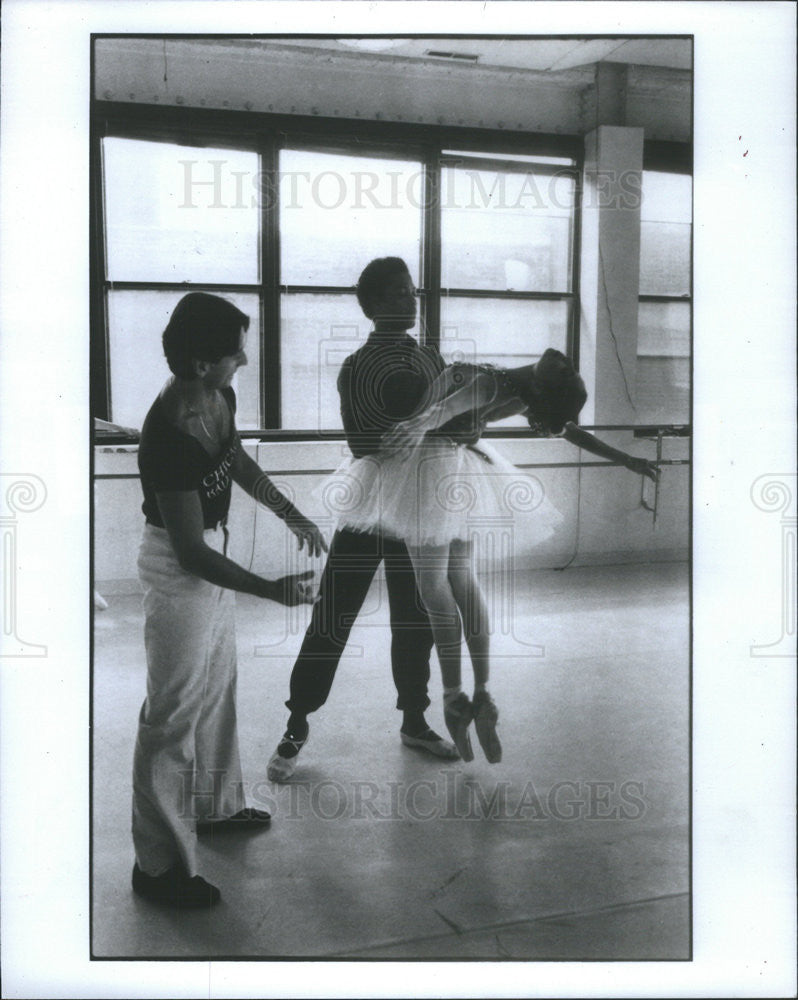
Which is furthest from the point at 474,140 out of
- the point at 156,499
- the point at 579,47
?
the point at 156,499

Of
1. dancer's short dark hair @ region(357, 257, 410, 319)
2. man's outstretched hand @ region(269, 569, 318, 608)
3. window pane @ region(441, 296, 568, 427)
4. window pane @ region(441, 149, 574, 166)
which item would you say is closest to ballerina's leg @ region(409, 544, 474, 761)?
man's outstretched hand @ region(269, 569, 318, 608)

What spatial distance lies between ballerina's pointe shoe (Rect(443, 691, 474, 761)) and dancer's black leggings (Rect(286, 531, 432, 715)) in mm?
60

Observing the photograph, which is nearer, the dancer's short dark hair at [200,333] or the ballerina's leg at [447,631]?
the dancer's short dark hair at [200,333]

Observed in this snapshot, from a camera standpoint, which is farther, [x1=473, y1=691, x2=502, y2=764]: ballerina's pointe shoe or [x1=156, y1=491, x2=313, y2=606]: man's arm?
[x1=473, y1=691, x2=502, y2=764]: ballerina's pointe shoe

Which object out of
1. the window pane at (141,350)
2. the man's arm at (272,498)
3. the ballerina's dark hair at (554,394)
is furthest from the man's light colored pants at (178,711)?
the ballerina's dark hair at (554,394)

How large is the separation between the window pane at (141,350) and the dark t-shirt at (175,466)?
0.03m

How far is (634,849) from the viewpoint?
1.92 metres

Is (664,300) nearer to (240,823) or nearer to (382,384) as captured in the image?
(382,384)

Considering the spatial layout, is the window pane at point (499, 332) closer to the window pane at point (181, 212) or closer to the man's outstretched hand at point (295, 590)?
the window pane at point (181, 212)

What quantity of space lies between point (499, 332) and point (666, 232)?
409 millimetres

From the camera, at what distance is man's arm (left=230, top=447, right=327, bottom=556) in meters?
1.86

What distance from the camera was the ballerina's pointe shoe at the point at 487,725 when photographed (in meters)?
1.94

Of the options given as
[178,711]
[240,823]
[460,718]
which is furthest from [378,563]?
[240,823]

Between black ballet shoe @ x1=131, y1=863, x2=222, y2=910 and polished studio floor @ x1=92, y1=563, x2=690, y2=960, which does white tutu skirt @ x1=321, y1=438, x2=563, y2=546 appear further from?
black ballet shoe @ x1=131, y1=863, x2=222, y2=910
